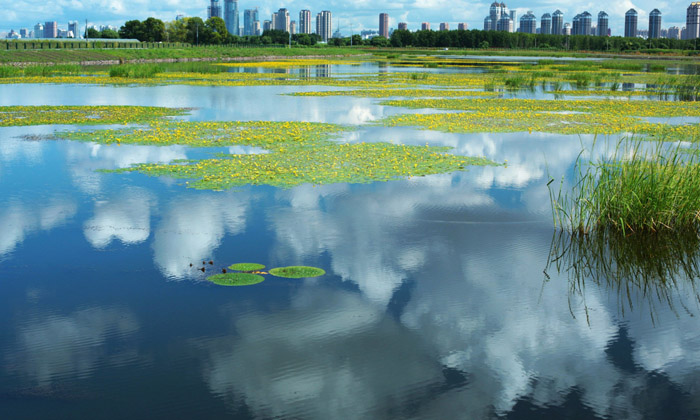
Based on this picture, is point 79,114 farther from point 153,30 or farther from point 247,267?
point 153,30

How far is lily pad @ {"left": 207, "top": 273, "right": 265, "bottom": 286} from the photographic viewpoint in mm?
7832

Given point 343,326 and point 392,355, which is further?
point 343,326

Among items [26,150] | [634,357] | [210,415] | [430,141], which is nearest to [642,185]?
[634,357]

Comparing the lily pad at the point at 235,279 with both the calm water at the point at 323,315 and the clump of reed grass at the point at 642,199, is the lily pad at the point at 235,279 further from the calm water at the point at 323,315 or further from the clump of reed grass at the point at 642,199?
the clump of reed grass at the point at 642,199

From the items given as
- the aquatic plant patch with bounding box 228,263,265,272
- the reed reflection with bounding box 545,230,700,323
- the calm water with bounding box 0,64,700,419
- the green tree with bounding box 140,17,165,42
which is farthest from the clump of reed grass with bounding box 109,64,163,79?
the green tree with bounding box 140,17,165,42

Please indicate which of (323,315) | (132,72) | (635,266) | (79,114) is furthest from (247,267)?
(132,72)

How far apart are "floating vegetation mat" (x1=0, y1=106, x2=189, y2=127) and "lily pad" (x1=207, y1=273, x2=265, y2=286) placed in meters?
14.8

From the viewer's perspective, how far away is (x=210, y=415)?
5.25m

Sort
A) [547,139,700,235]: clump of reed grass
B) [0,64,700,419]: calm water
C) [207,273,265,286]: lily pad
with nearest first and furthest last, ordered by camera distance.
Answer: [0,64,700,419]: calm water, [207,273,265,286]: lily pad, [547,139,700,235]: clump of reed grass

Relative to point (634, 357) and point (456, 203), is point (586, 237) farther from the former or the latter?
point (634, 357)

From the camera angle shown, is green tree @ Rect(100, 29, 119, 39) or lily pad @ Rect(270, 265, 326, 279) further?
green tree @ Rect(100, 29, 119, 39)

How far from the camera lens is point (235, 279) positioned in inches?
313

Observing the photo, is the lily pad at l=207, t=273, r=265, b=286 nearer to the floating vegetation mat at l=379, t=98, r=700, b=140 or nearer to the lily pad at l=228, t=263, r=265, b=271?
the lily pad at l=228, t=263, r=265, b=271

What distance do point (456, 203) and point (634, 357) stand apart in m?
5.65
